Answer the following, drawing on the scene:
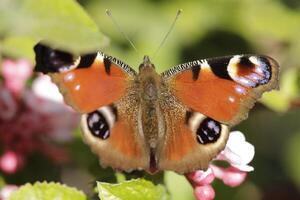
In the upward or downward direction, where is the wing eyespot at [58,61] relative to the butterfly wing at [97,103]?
upward

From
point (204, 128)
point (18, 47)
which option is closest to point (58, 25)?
point (18, 47)

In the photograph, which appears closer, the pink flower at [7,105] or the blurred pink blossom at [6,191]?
the blurred pink blossom at [6,191]

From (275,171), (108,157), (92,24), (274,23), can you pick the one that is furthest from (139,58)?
(108,157)

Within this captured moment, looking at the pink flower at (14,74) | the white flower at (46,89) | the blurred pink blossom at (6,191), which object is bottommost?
the blurred pink blossom at (6,191)

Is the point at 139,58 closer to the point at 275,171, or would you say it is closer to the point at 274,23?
the point at 274,23

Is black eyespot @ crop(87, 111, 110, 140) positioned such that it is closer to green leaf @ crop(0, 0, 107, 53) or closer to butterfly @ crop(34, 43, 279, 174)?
butterfly @ crop(34, 43, 279, 174)

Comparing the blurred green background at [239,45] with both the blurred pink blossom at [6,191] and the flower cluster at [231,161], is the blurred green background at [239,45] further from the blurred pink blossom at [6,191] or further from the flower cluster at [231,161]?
the flower cluster at [231,161]

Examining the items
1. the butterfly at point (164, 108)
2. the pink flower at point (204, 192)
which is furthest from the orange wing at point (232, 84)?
the pink flower at point (204, 192)
